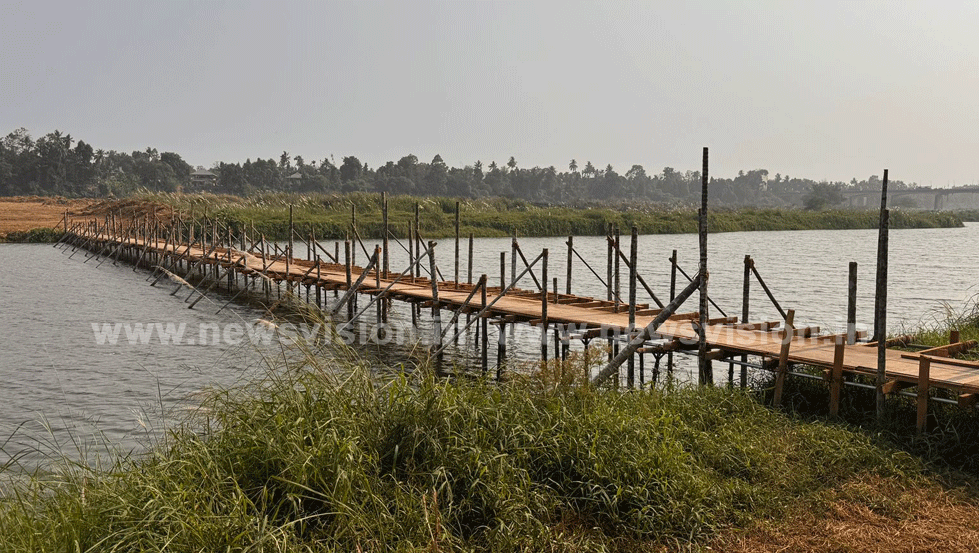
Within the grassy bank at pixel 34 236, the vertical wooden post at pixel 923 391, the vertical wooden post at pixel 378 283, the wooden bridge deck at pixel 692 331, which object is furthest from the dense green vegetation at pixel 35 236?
the vertical wooden post at pixel 923 391

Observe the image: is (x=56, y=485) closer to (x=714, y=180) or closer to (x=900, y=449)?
(x=900, y=449)

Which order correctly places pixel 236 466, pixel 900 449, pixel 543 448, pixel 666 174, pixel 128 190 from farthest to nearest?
pixel 666 174 < pixel 128 190 < pixel 900 449 < pixel 543 448 < pixel 236 466

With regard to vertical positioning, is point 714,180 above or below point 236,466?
above

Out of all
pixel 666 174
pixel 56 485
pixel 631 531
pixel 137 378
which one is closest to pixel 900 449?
pixel 631 531

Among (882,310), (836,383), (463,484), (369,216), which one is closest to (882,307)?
(882,310)

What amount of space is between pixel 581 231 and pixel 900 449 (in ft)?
173

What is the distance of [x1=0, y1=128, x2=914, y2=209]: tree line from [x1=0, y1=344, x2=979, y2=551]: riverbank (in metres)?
65.9

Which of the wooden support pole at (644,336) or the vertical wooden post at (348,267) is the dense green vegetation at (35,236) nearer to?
the vertical wooden post at (348,267)

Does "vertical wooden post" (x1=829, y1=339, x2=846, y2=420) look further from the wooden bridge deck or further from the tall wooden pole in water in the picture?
the tall wooden pole in water

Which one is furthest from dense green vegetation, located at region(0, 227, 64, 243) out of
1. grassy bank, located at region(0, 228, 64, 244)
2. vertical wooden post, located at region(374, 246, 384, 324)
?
vertical wooden post, located at region(374, 246, 384, 324)

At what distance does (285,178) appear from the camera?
331 feet

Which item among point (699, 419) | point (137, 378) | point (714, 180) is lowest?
point (137, 378)

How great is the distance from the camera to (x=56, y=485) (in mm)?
5637

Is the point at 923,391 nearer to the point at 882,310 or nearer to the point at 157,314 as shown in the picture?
the point at 882,310
